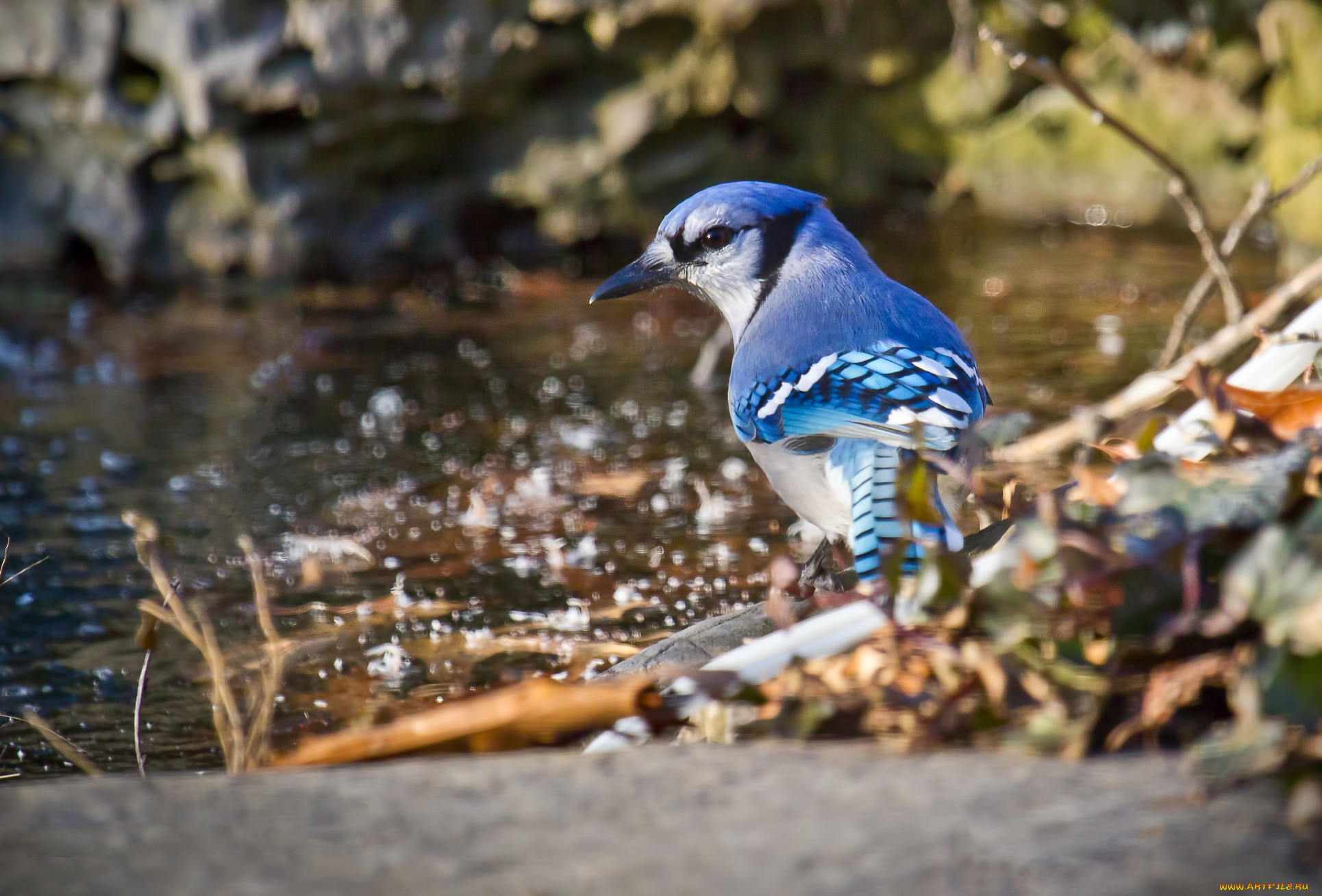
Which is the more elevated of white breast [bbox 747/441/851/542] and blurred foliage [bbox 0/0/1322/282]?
blurred foliage [bbox 0/0/1322/282]

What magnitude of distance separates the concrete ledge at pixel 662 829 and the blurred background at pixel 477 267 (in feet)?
3.75

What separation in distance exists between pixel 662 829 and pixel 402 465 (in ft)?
9.37

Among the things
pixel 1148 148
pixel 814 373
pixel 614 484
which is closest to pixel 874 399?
pixel 814 373

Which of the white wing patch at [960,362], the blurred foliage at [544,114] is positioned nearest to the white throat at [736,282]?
the white wing patch at [960,362]

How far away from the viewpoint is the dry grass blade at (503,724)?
4.07ft

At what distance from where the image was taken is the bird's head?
2336 millimetres

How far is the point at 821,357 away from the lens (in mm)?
2051

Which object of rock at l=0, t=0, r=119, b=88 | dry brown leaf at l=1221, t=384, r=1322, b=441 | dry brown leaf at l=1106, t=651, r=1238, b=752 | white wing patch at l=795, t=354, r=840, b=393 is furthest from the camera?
rock at l=0, t=0, r=119, b=88

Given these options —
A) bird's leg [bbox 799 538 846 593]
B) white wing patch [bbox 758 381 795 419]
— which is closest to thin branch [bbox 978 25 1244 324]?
white wing patch [bbox 758 381 795 419]

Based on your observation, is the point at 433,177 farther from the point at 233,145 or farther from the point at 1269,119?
the point at 1269,119

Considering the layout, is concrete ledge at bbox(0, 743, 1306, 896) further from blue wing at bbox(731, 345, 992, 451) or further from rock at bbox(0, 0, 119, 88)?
rock at bbox(0, 0, 119, 88)

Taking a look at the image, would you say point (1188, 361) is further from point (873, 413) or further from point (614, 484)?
point (614, 484)

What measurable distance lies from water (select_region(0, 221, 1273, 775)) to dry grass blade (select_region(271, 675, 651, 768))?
0.76 m

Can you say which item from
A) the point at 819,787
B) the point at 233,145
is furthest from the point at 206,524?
the point at 233,145
